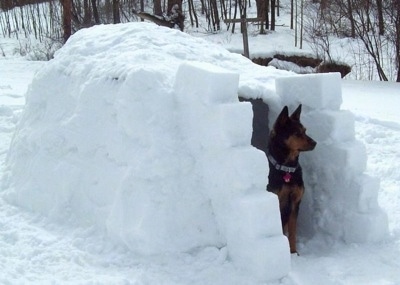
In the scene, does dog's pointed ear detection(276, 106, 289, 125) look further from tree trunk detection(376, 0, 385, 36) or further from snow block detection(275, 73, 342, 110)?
tree trunk detection(376, 0, 385, 36)

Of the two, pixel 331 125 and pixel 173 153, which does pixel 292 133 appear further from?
pixel 173 153

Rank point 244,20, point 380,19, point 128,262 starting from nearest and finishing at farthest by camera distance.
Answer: point 128,262
point 380,19
point 244,20

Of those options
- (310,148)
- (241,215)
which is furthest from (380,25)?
(241,215)

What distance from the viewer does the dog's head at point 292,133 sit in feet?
14.2

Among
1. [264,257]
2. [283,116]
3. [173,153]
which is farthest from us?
[283,116]

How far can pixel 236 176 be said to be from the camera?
3.72 meters

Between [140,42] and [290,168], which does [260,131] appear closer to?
[290,168]

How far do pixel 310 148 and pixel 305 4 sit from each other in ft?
67.9

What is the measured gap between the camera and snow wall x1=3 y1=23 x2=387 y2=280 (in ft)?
12.3

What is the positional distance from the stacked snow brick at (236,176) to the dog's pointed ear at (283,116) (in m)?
0.64

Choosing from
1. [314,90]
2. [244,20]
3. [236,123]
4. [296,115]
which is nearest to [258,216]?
[236,123]

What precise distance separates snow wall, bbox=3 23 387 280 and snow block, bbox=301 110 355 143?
0.01 meters

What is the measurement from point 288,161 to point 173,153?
39.7 inches

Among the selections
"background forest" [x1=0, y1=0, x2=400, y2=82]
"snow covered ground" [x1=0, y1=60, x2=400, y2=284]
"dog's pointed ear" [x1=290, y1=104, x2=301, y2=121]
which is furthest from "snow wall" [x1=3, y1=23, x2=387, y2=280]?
"background forest" [x1=0, y1=0, x2=400, y2=82]
